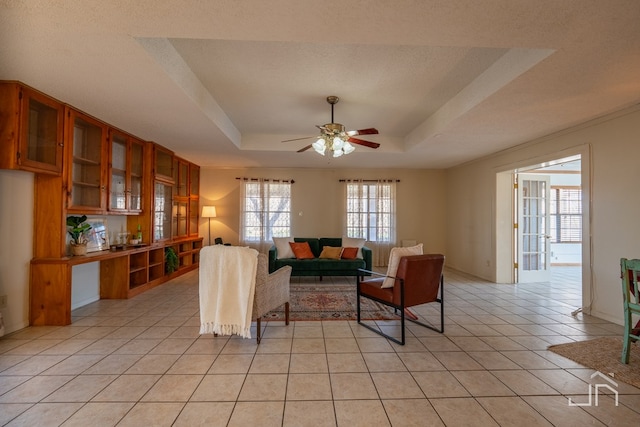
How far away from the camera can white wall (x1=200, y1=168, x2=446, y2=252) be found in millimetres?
6848

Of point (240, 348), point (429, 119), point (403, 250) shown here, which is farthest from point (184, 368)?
point (429, 119)

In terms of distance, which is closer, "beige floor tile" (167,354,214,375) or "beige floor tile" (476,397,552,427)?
"beige floor tile" (476,397,552,427)

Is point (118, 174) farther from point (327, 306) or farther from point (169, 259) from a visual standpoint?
point (327, 306)

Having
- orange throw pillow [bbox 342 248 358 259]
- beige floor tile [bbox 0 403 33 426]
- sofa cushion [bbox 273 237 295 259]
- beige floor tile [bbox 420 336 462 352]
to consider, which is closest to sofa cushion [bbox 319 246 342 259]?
orange throw pillow [bbox 342 248 358 259]

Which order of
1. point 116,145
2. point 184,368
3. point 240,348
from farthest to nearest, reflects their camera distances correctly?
point 116,145 → point 240,348 → point 184,368

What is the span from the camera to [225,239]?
22.5 feet

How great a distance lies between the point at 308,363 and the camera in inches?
91.9

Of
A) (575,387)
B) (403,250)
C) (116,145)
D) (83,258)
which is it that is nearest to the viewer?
(575,387)

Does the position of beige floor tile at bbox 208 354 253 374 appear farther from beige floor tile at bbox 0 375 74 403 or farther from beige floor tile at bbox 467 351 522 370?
beige floor tile at bbox 467 351 522 370

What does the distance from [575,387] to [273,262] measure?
13.4 ft

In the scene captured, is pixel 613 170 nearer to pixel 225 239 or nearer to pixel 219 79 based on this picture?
pixel 219 79

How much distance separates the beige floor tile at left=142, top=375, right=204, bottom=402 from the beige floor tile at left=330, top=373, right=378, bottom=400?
40.3 inches

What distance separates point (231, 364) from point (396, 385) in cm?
134

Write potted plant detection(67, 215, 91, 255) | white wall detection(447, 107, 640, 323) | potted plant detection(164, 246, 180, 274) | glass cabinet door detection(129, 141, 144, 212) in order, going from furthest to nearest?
potted plant detection(164, 246, 180, 274) → glass cabinet door detection(129, 141, 144, 212) → potted plant detection(67, 215, 91, 255) → white wall detection(447, 107, 640, 323)
